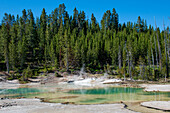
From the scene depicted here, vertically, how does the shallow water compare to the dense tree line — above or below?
below

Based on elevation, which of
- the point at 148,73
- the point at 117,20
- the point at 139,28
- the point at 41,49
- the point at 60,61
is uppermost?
the point at 117,20

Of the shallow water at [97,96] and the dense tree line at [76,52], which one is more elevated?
the dense tree line at [76,52]

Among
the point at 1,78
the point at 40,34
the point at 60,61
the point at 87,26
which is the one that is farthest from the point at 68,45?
the point at 87,26

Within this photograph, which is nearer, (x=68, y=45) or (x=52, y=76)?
(x=52, y=76)

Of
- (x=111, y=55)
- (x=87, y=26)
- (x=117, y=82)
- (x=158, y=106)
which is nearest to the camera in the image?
(x=158, y=106)

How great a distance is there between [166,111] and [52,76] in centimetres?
4383

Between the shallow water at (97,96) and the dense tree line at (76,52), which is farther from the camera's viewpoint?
the dense tree line at (76,52)

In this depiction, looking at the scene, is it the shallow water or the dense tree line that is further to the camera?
the dense tree line

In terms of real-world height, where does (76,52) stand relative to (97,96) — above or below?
above

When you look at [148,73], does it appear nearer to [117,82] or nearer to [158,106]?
[117,82]

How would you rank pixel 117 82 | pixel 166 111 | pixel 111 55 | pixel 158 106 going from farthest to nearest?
pixel 111 55 → pixel 117 82 → pixel 158 106 → pixel 166 111

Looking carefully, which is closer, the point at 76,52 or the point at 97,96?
the point at 97,96

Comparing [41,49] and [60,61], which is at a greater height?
[41,49]

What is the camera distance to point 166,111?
13.9 m
